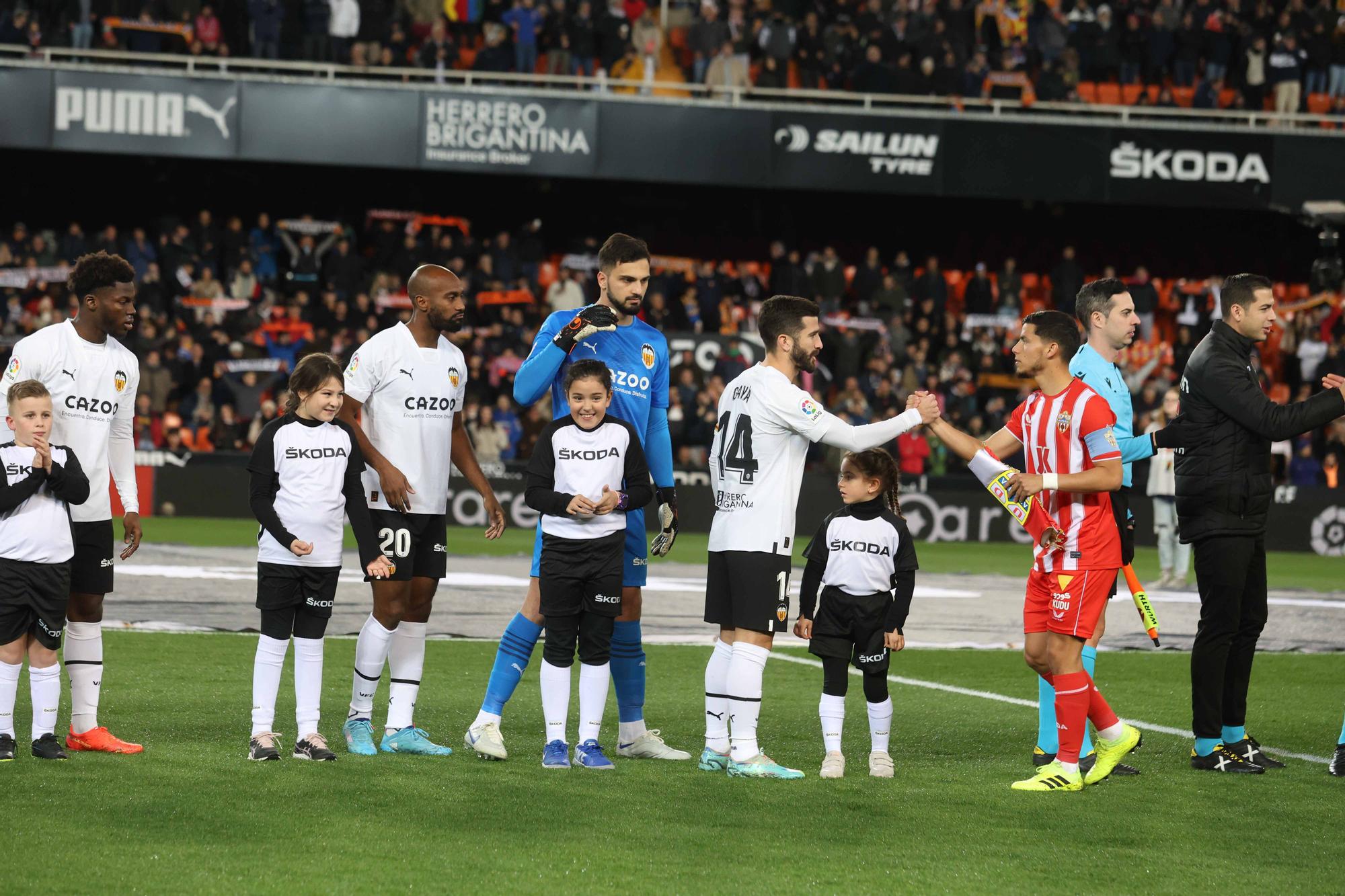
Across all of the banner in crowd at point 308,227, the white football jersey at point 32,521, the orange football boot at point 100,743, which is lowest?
the orange football boot at point 100,743

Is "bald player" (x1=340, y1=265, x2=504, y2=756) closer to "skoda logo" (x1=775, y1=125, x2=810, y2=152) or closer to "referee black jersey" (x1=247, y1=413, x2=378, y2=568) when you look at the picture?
"referee black jersey" (x1=247, y1=413, x2=378, y2=568)

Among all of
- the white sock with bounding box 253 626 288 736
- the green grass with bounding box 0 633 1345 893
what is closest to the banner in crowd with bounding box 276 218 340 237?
the green grass with bounding box 0 633 1345 893

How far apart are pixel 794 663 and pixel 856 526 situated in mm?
4188

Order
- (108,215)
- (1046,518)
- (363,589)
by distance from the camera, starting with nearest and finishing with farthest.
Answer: (1046,518)
(363,589)
(108,215)

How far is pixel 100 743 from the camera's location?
22.5ft

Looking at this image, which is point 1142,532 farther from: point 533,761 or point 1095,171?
point 533,761

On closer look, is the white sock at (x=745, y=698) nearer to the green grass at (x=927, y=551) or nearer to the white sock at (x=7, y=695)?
the white sock at (x=7, y=695)

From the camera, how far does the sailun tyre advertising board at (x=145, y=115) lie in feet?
87.2

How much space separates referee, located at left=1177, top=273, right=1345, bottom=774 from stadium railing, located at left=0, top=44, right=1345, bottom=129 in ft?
67.9

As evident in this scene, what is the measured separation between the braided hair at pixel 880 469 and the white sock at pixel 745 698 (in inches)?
37.4

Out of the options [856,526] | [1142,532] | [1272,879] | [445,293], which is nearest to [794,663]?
[856,526]

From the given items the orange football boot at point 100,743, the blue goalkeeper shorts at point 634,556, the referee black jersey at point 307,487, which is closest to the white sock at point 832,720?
the blue goalkeeper shorts at point 634,556

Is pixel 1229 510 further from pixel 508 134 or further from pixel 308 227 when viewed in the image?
pixel 308 227

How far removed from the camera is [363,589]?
14117 mm
